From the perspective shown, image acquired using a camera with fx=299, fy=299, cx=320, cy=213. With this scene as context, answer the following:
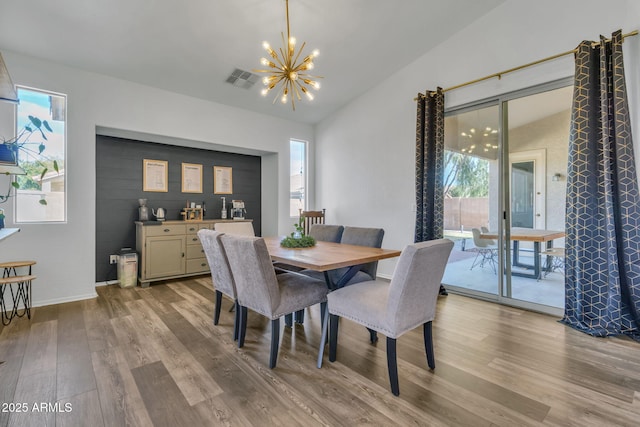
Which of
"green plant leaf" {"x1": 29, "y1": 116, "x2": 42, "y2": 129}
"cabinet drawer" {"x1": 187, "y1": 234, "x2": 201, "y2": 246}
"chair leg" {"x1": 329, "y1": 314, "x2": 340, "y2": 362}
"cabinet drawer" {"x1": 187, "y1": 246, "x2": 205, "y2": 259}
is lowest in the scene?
"chair leg" {"x1": 329, "y1": 314, "x2": 340, "y2": 362}

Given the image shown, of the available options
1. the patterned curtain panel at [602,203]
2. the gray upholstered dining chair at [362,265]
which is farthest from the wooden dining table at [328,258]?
the patterned curtain panel at [602,203]

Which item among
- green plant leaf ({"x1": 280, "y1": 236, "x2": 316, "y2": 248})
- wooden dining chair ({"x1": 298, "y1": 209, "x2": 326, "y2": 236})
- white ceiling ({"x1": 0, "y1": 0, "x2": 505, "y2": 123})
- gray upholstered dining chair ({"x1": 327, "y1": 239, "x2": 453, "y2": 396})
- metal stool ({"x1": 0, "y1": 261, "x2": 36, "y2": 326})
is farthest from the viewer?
wooden dining chair ({"x1": 298, "y1": 209, "x2": 326, "y2": 236})

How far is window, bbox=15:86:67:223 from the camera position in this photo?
323 cm

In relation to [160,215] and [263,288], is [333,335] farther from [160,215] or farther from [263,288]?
[160,215]

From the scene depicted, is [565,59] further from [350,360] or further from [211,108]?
[211,108]

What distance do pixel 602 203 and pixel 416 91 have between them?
8.19 ft

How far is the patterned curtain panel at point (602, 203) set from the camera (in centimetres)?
255

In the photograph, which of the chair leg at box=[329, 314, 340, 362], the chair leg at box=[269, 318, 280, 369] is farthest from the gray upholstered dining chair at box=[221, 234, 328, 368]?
the chair leg at box=[329, 314, 340, 362]

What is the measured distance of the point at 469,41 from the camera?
3.65 meters

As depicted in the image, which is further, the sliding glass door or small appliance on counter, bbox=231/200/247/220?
small appliance on counter, bbox=231/200/247/220

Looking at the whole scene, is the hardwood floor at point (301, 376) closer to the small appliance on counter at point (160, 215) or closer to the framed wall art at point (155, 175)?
the small appliance on counter at point (160, 215)

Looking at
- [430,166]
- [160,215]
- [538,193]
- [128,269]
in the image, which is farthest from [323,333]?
[160,215]

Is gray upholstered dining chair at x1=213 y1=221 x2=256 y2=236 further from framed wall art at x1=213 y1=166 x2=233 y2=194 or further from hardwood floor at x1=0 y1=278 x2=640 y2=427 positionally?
framed wall art at x1=213 y1=166 x2=233 y2=194

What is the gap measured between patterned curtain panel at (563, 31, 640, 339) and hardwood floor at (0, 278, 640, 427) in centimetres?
27
